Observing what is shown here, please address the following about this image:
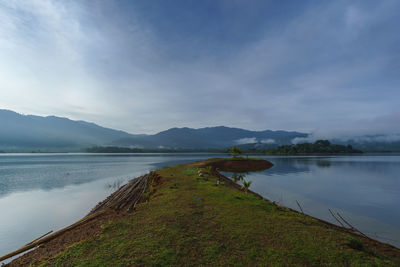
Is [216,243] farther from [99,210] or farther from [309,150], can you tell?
[309,150]

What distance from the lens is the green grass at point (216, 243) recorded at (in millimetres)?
5410

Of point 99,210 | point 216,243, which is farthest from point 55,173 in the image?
point 216,243

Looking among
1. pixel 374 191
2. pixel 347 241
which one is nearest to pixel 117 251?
pixel 347 241

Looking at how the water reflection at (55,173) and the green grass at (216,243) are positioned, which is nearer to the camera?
the green grass at (216,243)

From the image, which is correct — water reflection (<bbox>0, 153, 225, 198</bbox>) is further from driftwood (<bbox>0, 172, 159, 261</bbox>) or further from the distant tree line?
the distant tree line

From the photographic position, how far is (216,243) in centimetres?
638

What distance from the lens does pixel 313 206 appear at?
15258 millimetres

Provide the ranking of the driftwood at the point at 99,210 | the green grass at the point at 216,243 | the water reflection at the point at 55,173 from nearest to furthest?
the green grass at the point at 216,243
the driftwood at the point at 99,210
the water reflection at the point at 55,173

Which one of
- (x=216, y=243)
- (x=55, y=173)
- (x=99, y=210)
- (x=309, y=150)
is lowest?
(x=55, y=173)

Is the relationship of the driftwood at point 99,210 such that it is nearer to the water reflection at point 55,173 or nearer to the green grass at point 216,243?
the green grass at point 216,243

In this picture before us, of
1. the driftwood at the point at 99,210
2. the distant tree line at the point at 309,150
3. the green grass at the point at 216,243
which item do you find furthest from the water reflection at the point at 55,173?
the distant tree line at the point at 309,150

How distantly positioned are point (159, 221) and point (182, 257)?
3.19 metres

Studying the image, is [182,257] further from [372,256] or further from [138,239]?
A: [372,256]

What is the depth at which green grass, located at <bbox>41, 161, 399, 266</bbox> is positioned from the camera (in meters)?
5.41
